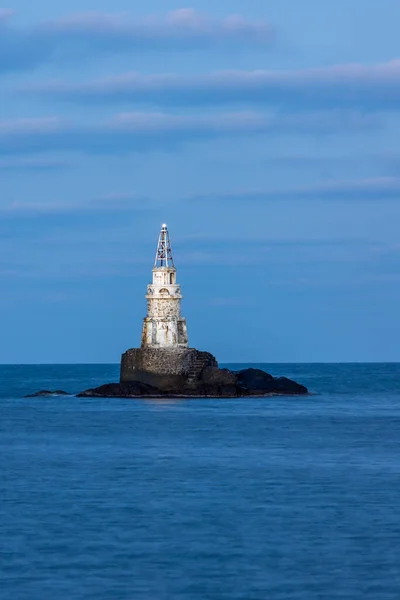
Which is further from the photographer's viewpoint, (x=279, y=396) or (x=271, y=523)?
(x=279, y=396)

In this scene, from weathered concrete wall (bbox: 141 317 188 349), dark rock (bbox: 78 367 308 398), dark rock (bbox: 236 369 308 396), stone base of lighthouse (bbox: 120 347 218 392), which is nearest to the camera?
stone base of lighthouse (bbox: 120 347 218 392)

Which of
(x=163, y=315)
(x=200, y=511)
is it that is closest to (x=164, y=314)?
(x=163, y=315)

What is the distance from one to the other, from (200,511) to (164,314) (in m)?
61.4

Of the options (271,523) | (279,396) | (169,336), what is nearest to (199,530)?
(271,523)

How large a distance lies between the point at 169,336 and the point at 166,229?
28.8ft

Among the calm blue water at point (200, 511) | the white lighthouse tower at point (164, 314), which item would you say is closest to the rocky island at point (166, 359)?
the white lighthouse tower at point (164, 314)

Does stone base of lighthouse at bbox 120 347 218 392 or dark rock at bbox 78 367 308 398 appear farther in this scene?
dark rock at bbox 78 367 308 398

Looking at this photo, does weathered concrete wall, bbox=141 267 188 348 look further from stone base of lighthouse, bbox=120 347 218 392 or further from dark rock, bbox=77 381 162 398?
dark rock, bbox=77 381 162 398

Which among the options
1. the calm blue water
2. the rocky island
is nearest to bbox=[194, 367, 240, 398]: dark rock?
the rocky island

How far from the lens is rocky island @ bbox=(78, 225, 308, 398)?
10494 cm

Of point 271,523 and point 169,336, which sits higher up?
point 169,336

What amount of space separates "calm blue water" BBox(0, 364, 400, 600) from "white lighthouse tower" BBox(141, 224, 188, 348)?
23621mm

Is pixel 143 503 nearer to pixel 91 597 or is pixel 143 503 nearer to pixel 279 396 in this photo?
→ pixel 91 597

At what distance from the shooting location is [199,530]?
40.7m
